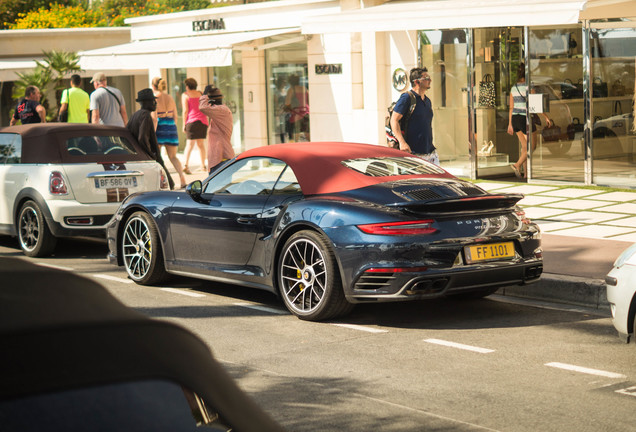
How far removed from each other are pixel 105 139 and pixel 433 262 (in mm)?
5800

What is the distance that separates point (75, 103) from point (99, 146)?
20.0ft

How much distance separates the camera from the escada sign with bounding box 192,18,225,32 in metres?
22.5

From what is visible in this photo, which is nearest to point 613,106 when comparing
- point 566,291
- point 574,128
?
point 574,128

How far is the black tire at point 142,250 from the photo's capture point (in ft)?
30.1

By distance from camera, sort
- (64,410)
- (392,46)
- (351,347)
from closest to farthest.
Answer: (64,410) < (351,347) < (392,46)

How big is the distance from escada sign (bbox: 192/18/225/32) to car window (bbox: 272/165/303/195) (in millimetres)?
14892

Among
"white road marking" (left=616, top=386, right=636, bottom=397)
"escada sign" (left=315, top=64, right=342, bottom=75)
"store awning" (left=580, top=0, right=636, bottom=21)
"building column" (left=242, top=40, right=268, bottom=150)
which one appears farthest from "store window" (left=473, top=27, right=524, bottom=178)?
"white road marking" (left=616, top=386, right=636, bottom=397)

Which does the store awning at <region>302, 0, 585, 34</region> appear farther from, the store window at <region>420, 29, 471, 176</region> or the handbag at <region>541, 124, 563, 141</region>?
the handbag at <region>541, 124, 563, 141</region>

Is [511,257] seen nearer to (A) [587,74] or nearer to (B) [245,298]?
(B) [245,298]

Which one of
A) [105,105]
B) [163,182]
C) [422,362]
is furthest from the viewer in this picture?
[105,105]

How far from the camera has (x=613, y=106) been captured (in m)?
14.7

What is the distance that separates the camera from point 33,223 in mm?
11484

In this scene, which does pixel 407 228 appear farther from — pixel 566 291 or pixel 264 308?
pixel 566 291

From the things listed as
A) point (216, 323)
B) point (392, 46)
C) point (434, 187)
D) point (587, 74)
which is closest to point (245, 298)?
point (216, 323)
